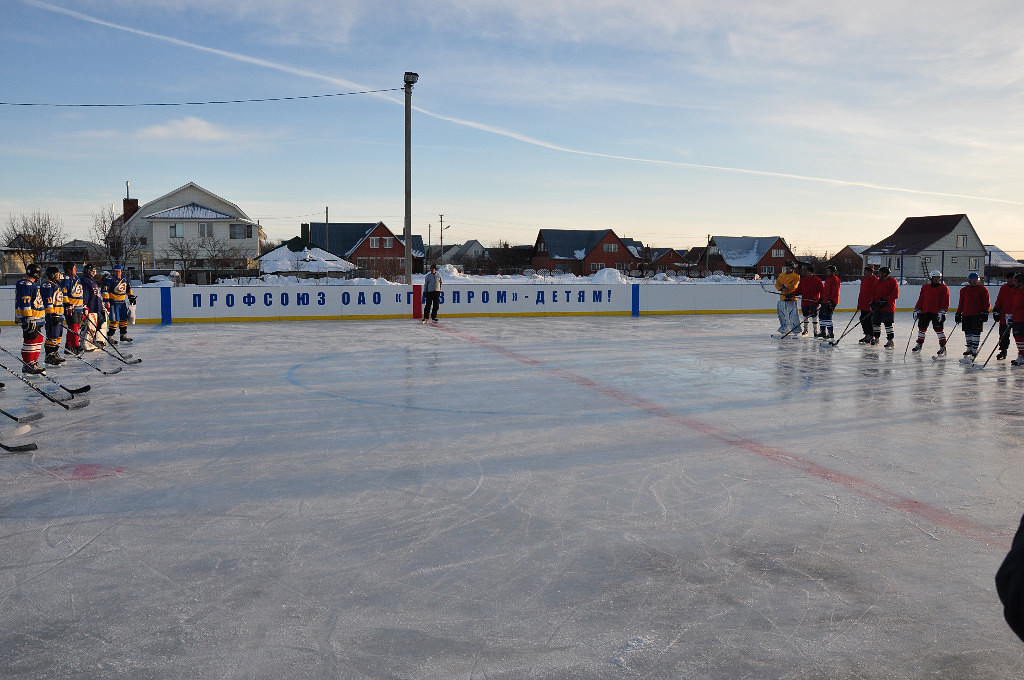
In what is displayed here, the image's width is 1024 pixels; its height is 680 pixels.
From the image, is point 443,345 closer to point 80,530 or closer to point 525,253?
point 80,530

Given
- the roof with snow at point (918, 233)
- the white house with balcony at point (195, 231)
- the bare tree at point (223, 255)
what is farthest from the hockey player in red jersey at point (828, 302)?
the roof with snow at point (918, 233)

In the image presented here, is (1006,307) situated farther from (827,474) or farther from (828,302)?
(827,474)

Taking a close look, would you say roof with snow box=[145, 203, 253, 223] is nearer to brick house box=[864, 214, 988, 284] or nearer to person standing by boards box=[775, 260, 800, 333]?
person standing by boards box=[775, 260, 800, 333]

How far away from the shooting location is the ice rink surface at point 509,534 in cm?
270

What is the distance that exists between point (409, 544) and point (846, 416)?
5.08 metres

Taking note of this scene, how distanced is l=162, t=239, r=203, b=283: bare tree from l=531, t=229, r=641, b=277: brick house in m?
36.7

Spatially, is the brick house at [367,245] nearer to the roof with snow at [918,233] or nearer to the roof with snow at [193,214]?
the roof with snow at [193,214]

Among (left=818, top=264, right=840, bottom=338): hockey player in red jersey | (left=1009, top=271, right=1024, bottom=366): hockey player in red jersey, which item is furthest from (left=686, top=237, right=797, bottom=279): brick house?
(left=1009, top=271, right=1024, bottom=366): hockey player in red jersey

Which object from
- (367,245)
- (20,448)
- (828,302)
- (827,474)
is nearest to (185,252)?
(367,245)

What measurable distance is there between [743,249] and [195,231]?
51613 millimetres

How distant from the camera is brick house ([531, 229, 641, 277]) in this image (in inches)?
2953

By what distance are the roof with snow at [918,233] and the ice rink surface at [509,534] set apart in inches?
2395

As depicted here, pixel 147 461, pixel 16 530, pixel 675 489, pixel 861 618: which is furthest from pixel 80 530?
pixel 861 618

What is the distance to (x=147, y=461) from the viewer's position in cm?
535
